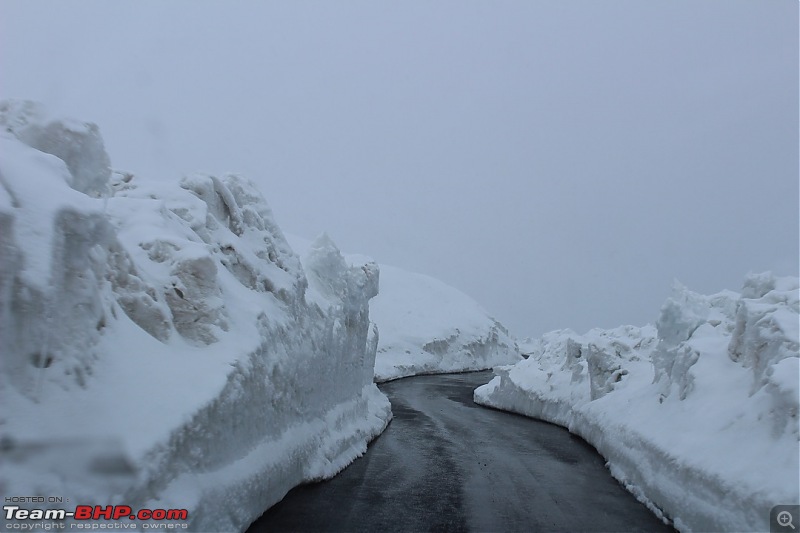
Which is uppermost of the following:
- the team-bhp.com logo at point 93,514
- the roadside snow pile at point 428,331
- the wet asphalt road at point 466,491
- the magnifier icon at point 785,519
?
the magnifier icon at point 785,519

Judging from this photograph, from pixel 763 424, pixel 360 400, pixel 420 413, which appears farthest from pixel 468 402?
pixel 763 424

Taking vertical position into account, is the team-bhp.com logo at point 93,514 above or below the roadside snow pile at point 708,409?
below

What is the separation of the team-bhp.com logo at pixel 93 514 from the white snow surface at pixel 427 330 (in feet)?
135

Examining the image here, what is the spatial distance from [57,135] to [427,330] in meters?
58.2

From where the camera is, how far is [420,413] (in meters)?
27.5

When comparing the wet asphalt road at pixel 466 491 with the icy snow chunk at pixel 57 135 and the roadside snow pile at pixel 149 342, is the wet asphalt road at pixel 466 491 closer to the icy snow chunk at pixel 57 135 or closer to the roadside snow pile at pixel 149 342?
the roadside snow pile at pixel 149 342

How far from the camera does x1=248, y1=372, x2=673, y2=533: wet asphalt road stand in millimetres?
10602

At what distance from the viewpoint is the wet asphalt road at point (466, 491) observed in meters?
10.6

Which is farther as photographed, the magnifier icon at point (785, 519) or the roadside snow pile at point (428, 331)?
the roadside snow pile at point (428, 331)

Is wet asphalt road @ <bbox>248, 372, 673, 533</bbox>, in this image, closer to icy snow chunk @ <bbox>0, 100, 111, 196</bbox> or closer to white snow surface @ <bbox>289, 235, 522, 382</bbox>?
icy snow chunk @ <bbox>0, 100, 111, 196</bbox>

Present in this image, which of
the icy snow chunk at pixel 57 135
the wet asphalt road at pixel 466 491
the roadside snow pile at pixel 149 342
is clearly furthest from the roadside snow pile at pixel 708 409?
the icy snow chunk at pixel 57 135

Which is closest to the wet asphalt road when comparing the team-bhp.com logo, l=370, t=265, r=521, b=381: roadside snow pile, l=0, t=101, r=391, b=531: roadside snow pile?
l=0, t=101, r=391, b=531: roadside snow pile

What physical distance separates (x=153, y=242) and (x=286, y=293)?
12.1ft

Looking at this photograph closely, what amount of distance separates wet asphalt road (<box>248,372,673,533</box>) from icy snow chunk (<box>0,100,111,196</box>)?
669 cm
